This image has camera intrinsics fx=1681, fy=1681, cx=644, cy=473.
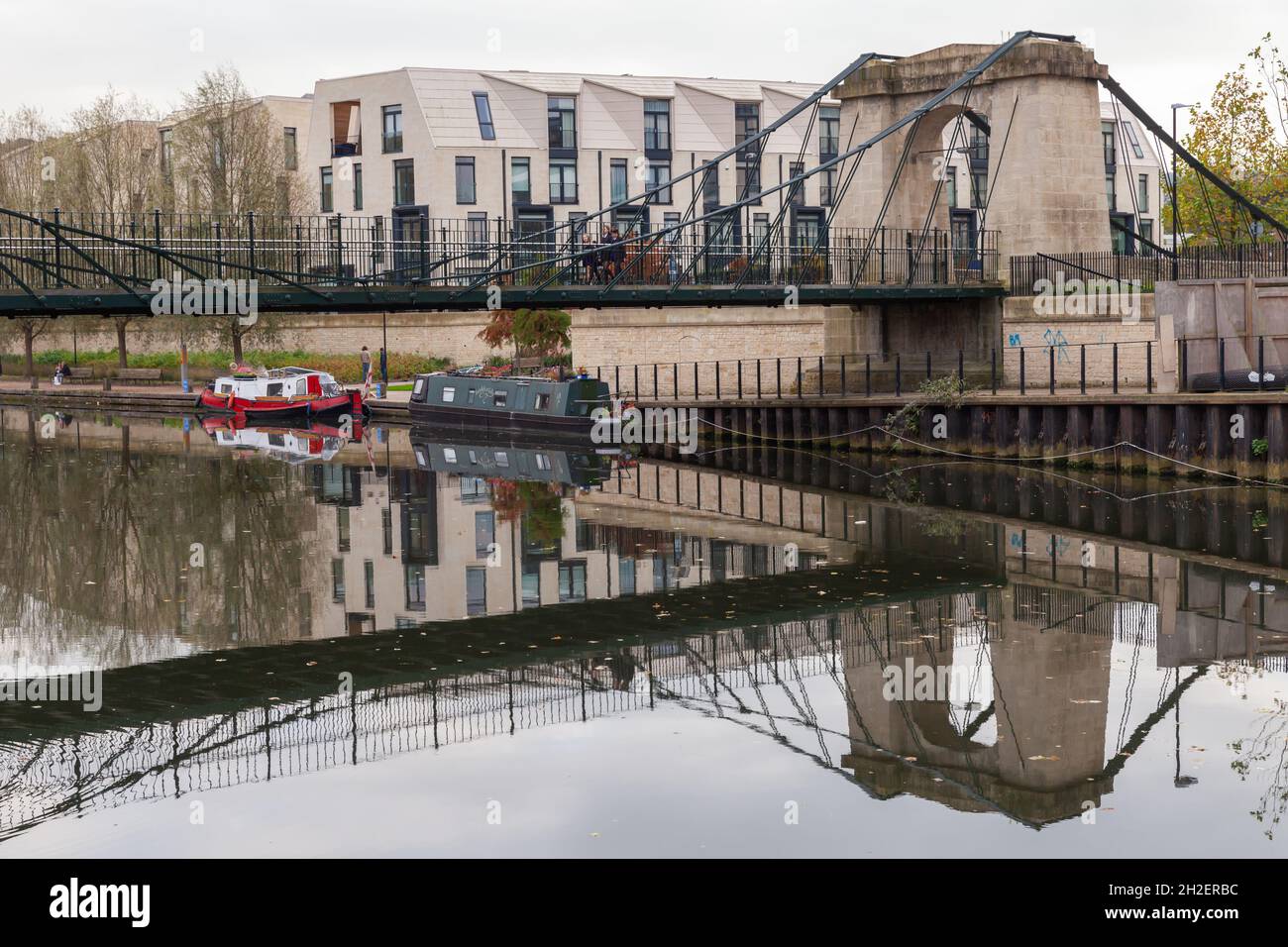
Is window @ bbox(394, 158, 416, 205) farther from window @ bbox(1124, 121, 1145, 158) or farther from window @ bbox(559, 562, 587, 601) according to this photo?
window @ bbox(559, 562, 587, 601)

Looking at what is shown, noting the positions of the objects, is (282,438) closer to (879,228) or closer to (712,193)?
(879,228)

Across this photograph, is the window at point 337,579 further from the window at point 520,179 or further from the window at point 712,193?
the window at point 712,193

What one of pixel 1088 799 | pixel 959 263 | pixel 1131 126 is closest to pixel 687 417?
pixel 959 263

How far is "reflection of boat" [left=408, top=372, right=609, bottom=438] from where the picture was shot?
47.6 meters

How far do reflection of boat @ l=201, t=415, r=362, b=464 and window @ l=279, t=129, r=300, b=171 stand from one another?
27007 millimetres

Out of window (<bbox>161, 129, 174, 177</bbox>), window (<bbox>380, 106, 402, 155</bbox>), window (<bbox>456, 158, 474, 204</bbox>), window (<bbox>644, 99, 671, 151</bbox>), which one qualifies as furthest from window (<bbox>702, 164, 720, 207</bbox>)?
window (<bbox>161, 129, 174, 177</bbox>)

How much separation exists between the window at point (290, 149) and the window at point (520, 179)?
42.6 ft

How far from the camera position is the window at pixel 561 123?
77.9 metres

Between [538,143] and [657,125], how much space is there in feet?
20.4

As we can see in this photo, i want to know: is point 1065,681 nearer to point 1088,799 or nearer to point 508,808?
point 1088,799

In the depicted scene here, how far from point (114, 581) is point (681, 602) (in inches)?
317

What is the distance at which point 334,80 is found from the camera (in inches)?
3159

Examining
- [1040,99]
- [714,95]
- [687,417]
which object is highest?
[714,95]
